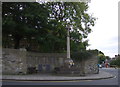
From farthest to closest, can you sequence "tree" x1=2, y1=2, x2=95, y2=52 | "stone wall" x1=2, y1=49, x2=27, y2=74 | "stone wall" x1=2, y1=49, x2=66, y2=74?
"tree" x1=2, y1=2, x2=95, y2=52 → "stone wall" x1=2, y1=49, x2=66, y2=74 → "stone wall" x1=2, y1=49, x2=27, y2=74

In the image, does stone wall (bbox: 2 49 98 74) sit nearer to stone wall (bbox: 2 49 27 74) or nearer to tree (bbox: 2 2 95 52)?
stone wall (bbox: 2 49 27 74)

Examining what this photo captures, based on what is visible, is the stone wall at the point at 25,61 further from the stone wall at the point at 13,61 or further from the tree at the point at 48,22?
the tree at the point at 48,22

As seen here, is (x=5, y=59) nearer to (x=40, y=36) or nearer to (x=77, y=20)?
(x=40, y=36)

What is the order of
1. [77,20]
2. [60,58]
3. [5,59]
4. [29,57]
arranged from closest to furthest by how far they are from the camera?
[5,59] < [29,57] < [60,58] < [77,20]

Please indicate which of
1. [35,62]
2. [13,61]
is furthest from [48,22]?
[13,61]

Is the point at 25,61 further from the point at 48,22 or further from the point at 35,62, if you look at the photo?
the point at 48,22

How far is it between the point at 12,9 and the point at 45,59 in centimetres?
751

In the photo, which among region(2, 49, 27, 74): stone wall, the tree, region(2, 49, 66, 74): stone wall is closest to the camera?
region(2, 49, 27, 74): stone wall

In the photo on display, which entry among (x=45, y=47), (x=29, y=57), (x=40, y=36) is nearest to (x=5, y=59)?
(x=29, y=57)

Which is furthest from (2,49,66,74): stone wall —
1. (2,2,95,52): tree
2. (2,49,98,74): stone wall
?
(2,2,95,52): tree

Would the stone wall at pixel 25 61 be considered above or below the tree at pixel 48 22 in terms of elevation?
below

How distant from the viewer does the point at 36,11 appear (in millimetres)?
28250

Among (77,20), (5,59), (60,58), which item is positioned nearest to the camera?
(5,59)

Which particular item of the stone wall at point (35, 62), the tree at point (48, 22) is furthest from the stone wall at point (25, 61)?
the tree at point (48, 22)
